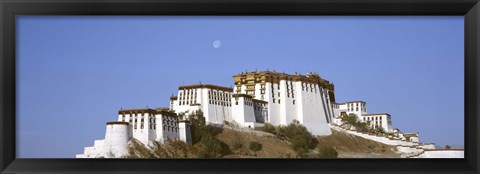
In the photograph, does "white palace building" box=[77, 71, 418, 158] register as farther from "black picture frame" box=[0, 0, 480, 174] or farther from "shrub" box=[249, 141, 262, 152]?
"black picture frame" box=[0, 0, 480, 174]

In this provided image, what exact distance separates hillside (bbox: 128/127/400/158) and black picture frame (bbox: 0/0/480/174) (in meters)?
4.74

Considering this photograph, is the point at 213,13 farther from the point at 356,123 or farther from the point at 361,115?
the point at 356,123

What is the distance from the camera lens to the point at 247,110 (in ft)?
31.7

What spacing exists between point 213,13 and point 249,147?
267 inches

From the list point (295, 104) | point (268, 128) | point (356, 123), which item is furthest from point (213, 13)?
point (356, 123)

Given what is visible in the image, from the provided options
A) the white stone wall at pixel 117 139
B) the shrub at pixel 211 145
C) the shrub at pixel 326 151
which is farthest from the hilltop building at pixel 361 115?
the white stone wall at pixel 117 139

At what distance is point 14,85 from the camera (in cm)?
201

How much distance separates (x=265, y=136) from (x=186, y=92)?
1.55 metres

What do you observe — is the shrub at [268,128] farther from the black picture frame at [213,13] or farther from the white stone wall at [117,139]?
the black picture frame at [213,13]

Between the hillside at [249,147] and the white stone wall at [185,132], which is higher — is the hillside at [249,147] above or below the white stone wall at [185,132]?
below

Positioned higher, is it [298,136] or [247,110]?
[247,110]

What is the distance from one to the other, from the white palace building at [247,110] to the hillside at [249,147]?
186 millimetres

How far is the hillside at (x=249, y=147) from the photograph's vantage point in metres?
7.54

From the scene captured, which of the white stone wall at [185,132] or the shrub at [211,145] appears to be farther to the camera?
the white stone wall at [185,132]
